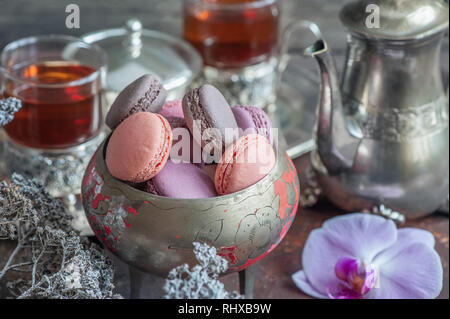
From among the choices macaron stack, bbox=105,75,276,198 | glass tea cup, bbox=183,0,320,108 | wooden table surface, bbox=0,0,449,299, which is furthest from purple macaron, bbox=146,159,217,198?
wooden table surface, bbox=0,0,449,299

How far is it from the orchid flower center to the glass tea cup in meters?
0.36

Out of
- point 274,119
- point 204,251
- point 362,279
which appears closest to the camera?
point 204,251

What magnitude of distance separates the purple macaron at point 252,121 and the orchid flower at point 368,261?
164mm

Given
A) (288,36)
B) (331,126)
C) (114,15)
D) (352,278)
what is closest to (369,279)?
(352,278)

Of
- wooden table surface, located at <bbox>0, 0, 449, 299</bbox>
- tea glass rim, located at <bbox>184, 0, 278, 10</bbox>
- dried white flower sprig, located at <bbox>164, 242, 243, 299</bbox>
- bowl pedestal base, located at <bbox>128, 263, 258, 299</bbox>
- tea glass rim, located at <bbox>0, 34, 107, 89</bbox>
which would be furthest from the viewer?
wooden table surface, located at <bbox>0, 0, 449, 299</bbox>

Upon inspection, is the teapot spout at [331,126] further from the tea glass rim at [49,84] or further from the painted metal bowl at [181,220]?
the tea glass rim at [49,84]

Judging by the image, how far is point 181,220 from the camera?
431mm

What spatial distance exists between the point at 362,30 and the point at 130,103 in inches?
9.4

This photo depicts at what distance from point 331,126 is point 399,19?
12cm

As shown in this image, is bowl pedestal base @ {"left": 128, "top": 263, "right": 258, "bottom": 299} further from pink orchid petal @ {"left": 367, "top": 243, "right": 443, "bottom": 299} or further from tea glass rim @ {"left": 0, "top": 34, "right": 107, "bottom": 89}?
tea glass rim @ {"left": 0, "top": 34, "right": 107, "bottom": 89}

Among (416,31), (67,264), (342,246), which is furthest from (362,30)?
(67,264)

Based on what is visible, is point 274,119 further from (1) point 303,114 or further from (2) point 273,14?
(2) point 273,14

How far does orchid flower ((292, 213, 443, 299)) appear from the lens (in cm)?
55
